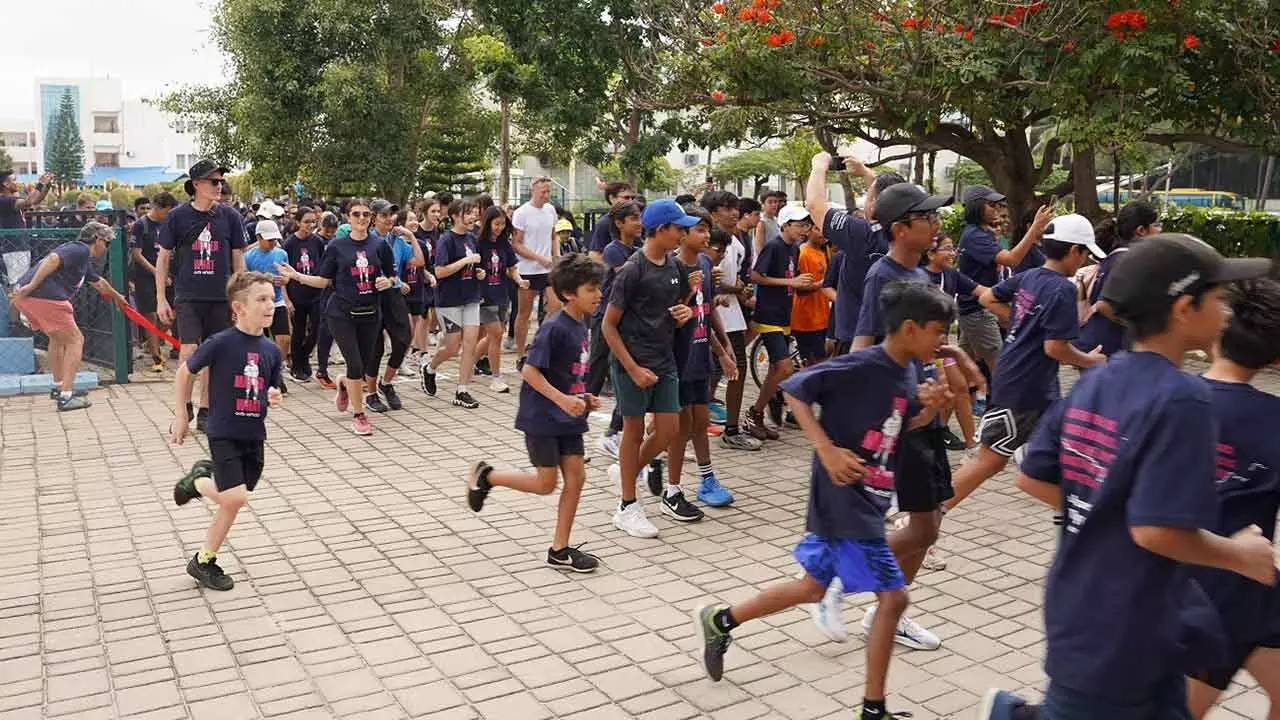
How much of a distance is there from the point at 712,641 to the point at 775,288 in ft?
15.3

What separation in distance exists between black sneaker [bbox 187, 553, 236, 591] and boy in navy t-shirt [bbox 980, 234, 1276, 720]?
4315 millimetres

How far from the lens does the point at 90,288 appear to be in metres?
12.4

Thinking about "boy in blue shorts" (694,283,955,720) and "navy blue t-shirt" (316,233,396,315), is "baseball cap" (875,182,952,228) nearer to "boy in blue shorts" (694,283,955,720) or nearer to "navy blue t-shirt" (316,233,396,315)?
"boy in blue shorts" (694,283,955,720)

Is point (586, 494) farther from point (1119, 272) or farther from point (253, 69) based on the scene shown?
point (253, 69)

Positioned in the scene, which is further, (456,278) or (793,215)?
(456,278)

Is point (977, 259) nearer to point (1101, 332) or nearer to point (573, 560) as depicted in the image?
point (1101, 332)

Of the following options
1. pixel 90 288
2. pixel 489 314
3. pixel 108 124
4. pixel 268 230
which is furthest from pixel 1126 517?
pixel 108 124

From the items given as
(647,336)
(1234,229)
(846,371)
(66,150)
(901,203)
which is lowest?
(647,336)

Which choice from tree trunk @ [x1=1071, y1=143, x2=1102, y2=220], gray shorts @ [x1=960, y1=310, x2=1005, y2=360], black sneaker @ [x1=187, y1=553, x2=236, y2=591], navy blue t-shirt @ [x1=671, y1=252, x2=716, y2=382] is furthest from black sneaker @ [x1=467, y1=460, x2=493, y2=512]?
tree trunk @ [x1=1071, y1=143, x2=1102, y2=220]

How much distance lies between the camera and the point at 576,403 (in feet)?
18.5

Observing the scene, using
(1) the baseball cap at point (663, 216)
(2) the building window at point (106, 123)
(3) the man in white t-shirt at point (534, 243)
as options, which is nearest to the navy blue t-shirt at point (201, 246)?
(3) the man in white t-shirt at point (534, 243)

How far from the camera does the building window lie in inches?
5049

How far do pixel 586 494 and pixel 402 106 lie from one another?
18610 mm

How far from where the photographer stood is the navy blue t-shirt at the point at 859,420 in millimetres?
4031
